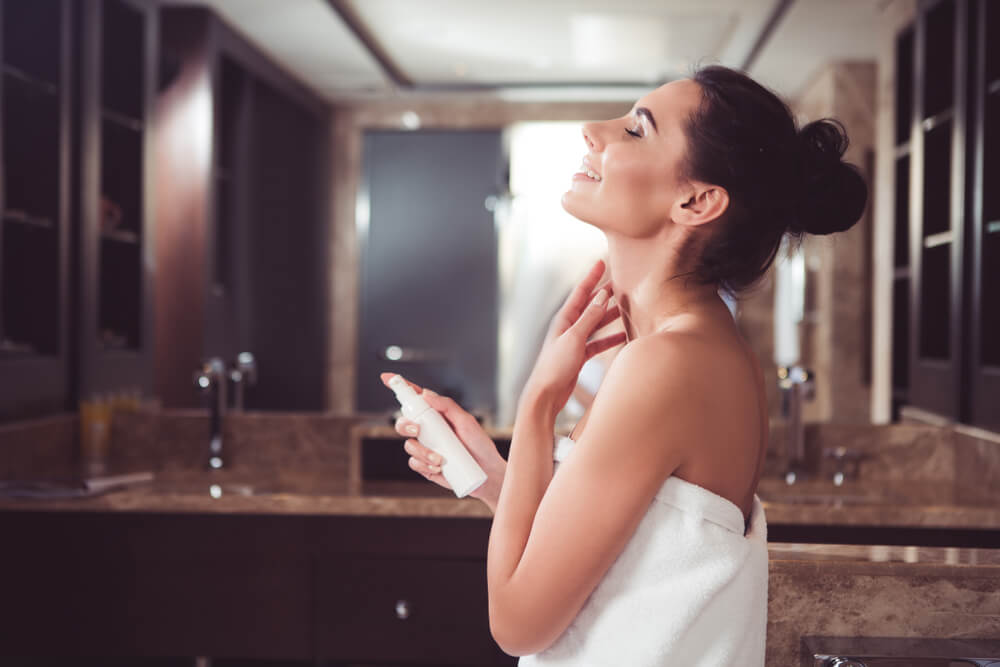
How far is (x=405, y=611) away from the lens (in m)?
1.86

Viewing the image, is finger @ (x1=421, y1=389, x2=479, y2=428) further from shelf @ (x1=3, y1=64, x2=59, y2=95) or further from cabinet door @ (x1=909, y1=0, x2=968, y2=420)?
cabinet door @ (x1=909, y1=0, x2=968, y2=420)

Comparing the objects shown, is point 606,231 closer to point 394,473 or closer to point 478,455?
point 478,455

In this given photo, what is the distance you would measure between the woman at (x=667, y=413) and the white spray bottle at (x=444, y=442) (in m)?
0.02

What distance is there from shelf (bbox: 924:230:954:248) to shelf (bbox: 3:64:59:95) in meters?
2.39

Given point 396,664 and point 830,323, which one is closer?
point 396,664

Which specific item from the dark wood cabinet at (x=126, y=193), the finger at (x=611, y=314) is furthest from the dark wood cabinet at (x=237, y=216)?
the finger at (x=611, y=314)

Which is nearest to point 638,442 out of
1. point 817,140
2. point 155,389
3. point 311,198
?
point 817,140

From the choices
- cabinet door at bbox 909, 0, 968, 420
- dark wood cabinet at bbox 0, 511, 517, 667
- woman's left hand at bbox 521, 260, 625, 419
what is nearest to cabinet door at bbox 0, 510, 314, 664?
dark wood cabinet at bbox 0, 511, 517, 667

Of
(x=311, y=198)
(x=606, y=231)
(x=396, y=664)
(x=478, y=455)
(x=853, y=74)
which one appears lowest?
(x=396, y=664)

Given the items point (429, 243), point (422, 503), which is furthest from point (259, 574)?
point (429, 243)

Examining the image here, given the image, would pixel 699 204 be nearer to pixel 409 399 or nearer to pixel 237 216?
pixel 409 399

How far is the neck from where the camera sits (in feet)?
2.47

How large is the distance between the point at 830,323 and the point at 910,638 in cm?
319

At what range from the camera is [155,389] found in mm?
3336
